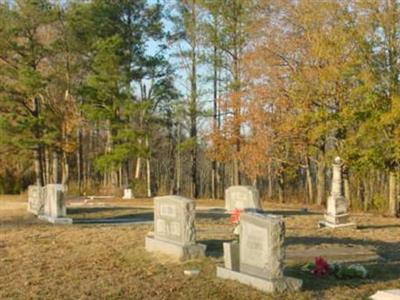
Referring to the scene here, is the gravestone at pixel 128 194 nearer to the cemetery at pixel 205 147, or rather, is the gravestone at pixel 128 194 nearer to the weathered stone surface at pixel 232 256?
the cemetery at pixel 205 147

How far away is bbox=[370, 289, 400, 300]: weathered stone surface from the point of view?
7844mm

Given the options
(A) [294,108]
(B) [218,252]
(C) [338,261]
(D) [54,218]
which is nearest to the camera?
(C) [338,261]

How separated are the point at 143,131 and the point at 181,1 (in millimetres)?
8388

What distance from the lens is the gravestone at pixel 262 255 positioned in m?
8.48

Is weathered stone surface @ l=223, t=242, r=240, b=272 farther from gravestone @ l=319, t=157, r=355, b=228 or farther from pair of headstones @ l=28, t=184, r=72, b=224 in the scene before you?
pair of headstones @ l=28, t=184, r=72, b=224

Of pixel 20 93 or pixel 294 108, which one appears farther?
pixel 20 93

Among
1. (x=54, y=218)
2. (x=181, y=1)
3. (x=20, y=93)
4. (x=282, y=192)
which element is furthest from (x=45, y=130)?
(x=54, y=218)

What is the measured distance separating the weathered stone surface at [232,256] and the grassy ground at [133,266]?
32 cm

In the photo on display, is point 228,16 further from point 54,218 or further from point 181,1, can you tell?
point 54,218

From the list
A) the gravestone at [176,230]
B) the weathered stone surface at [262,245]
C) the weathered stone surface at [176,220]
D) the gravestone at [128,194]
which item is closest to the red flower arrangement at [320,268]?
the weathered stone surface at [262,245]

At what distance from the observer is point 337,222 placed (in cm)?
1656

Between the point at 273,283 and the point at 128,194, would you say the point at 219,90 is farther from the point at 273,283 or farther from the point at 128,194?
the point at 273,283

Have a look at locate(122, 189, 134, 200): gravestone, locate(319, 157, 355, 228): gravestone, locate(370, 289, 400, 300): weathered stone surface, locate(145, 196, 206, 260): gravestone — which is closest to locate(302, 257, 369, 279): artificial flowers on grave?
locate(370, 289, 400, 300): weathered stone surface

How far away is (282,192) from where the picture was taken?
36.1m
